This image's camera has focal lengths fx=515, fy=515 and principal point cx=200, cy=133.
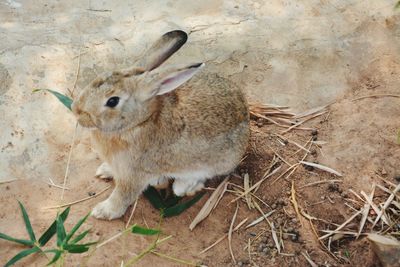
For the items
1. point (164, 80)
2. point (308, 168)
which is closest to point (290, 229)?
point (308, 168)

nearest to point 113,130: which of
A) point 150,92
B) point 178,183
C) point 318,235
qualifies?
point 150,92

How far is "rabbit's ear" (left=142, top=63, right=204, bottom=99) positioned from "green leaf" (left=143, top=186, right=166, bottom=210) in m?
1.01

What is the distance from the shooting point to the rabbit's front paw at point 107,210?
409cm

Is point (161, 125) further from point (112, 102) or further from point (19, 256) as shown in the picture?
point (19, 256)

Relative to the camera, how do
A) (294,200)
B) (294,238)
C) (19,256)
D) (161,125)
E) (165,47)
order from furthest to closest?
(294,200)
(294,238)
(161,125)
(165,47)
(19,256)

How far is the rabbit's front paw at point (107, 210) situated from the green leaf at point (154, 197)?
0.95ft

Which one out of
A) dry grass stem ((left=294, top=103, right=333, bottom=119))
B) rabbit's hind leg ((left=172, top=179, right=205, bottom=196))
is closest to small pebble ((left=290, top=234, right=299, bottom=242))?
rabbit's hind leg ((left=172, top=179, right=205, bottom=196))

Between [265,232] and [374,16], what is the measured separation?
2963mm

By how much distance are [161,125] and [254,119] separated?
1.28m

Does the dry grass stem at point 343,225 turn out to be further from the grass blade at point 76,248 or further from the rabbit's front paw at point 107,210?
the grass blade at point 76,248

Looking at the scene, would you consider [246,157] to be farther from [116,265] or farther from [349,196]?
[116,265]

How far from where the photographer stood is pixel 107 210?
13.4ft

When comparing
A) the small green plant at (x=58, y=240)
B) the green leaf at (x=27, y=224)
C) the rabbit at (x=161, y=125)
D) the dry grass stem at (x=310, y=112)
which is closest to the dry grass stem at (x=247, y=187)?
the rabbit at (x=161, y=125)

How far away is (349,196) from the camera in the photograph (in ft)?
14.2
